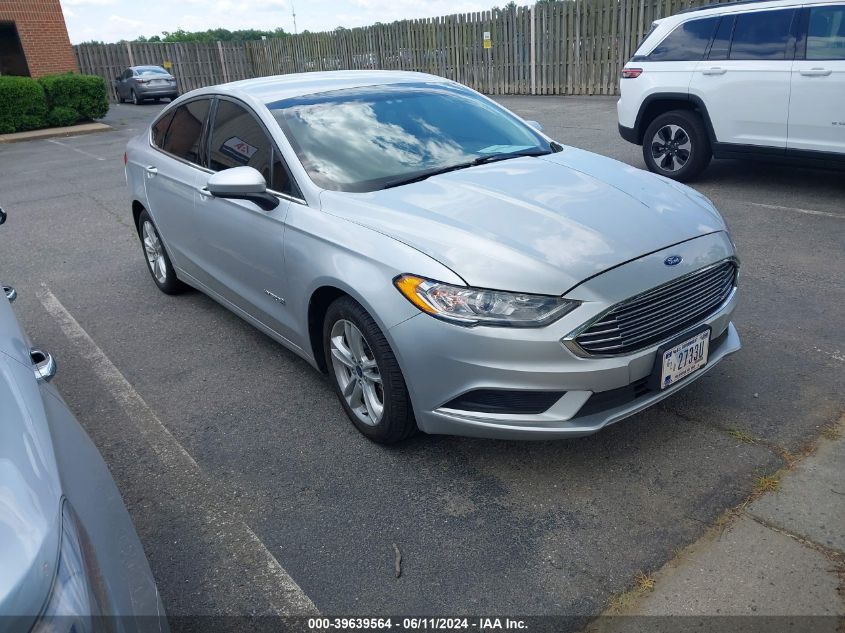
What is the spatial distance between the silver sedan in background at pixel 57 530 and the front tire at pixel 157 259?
3659 mm

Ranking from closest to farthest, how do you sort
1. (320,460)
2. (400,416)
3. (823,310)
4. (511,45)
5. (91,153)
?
(400,416) → (320,460) → (823,310) → (91,153) → (511,45)

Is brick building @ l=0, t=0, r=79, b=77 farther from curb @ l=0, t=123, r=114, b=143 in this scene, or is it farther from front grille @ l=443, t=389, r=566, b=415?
front grille @ l=443, t=389, r=566, b=415

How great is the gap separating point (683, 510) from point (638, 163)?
282 inches

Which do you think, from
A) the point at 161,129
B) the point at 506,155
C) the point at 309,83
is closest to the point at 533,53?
the point at 161,129

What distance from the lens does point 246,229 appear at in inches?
158

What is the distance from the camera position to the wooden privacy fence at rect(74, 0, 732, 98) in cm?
1722

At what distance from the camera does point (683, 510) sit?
2.89 metres

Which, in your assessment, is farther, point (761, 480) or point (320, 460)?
point (320, 460)

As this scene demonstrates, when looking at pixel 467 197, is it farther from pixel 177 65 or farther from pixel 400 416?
pixel 177 65

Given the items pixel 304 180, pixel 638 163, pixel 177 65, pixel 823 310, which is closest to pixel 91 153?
pixel 638 163

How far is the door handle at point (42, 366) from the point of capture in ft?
6.74

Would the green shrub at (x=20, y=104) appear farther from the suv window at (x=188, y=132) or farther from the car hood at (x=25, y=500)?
the car hood at (x=25, y=500)

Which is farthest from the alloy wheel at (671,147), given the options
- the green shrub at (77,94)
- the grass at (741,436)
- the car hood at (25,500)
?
the green shrub at (77,94)

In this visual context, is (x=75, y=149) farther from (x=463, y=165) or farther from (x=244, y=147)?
(x=463, y=165)
